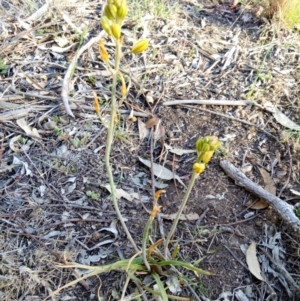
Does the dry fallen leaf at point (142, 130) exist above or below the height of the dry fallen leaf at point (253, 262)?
above

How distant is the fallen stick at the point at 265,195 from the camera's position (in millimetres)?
1633

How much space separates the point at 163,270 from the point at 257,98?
1.00 metres

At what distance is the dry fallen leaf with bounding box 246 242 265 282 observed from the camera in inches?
62.4

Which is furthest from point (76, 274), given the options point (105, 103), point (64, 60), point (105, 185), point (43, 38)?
point (43, 38)

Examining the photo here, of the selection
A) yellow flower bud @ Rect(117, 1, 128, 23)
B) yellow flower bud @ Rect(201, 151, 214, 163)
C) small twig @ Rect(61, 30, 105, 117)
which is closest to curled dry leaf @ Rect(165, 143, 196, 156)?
small twig @ Rect(61, 30, 105, 117)

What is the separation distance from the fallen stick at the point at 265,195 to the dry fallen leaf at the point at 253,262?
163 mm

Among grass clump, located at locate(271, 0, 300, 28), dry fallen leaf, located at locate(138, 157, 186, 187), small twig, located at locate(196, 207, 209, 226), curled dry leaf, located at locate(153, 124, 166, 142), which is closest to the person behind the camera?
small twig, located at locate(196, 207, 209, 226)

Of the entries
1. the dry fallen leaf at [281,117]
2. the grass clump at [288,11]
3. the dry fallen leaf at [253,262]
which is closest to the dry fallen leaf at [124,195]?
the dry fallen leaf at [253,262]

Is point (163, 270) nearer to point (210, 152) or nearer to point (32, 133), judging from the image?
point (210, 152)

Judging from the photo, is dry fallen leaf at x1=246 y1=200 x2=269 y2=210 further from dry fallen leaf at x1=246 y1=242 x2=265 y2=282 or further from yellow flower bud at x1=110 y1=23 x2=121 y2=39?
yellow flower bud at x1=110 y1=23 x2=121 y2=39

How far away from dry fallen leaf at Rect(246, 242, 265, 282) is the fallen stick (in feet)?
0.53

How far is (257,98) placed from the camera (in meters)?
2.12

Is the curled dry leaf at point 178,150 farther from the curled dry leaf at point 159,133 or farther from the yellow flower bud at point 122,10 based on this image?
the yellow flower bud at point 122,10

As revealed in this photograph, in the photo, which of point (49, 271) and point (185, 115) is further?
point (185, 115)
